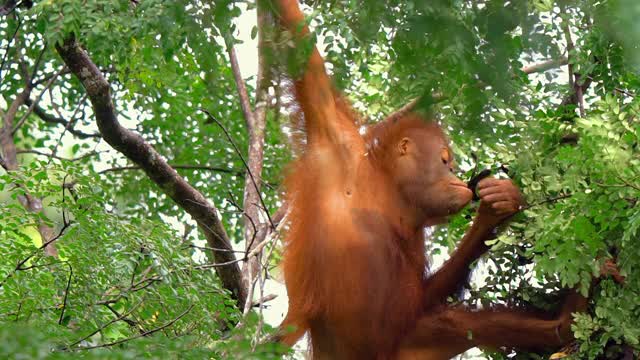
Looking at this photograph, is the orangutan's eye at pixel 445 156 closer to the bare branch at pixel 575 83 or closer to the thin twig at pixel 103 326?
the bare branch at pixel 575 83

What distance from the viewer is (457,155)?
4.68m

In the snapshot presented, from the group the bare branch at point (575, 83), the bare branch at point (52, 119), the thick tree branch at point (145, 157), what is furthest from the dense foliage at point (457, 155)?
the bare branch at point (52, 119)

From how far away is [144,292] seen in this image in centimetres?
464

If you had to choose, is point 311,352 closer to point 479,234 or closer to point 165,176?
point 479,234

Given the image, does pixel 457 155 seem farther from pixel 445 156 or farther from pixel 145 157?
pixel 145 157

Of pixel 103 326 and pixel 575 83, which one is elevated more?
pixel 575 83

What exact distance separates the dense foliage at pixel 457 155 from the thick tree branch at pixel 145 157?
15 centimetres

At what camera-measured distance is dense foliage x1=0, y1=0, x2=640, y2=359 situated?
A: 2092mm

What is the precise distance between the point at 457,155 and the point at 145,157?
1.63 metres

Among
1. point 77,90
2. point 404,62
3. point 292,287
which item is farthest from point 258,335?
point 77,90

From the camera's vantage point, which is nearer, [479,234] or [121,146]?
[479,234]

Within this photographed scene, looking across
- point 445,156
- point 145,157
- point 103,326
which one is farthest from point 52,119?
point 445,156

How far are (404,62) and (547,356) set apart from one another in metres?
2.09

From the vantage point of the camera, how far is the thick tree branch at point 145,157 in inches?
199
